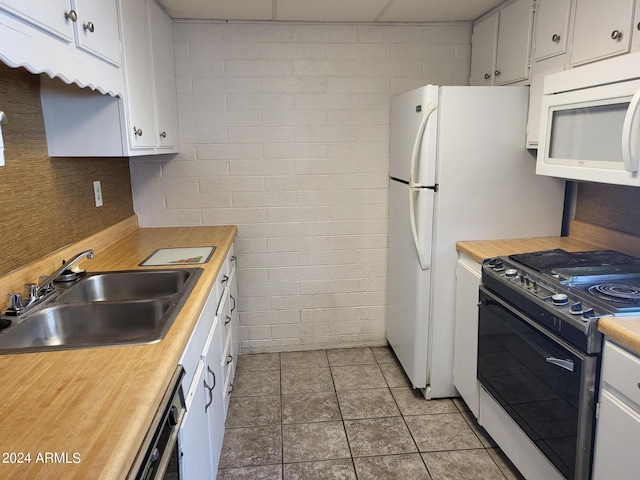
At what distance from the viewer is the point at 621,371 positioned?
1.37 meters

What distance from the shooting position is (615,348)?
140 centimetres

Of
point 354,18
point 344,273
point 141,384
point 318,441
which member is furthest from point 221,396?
point 354,18

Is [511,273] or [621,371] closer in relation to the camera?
[621,371]

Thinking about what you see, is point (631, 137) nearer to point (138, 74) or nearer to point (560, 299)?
point (560, 299)

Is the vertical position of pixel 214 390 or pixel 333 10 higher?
pixel 333 10

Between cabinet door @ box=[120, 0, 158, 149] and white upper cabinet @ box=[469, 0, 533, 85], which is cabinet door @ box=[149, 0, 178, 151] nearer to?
cabinet door @ box=[120, 0, 158, 149]

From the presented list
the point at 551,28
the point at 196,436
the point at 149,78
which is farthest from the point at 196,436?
the point at 551,28

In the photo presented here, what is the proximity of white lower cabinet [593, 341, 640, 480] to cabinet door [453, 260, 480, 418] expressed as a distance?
86 centimetres

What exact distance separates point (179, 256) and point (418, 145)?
1.38 m

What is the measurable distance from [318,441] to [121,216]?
1.75 meters

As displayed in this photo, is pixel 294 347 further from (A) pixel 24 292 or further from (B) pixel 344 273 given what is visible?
(A) pixel 24 292

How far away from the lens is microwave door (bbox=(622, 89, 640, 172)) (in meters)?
1.44

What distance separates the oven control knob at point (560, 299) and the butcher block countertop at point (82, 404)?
4.08ft

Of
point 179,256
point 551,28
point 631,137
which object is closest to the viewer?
point 631,137
